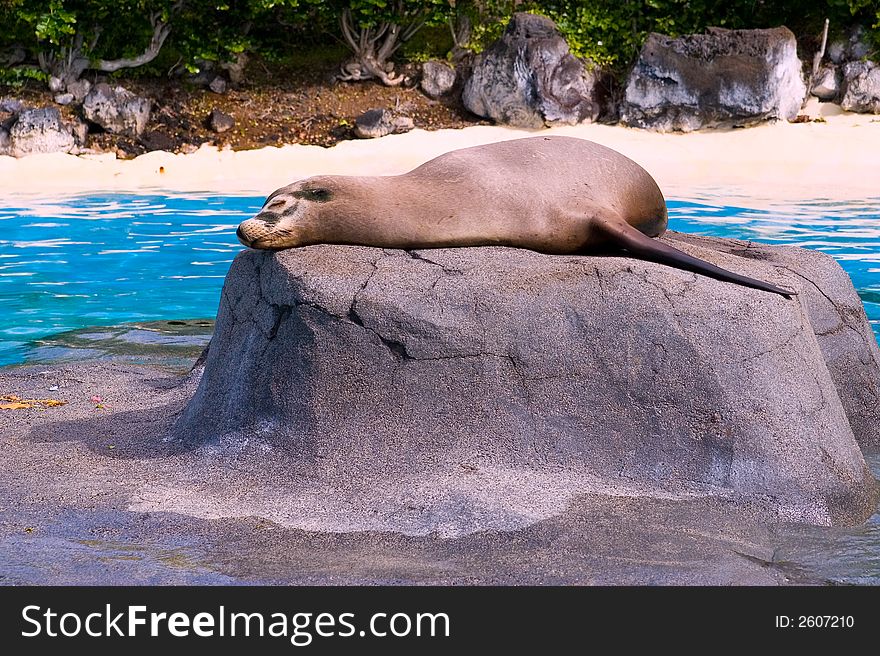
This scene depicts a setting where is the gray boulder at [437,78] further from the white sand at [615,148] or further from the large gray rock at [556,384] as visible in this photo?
the large gray rock at [556,384]

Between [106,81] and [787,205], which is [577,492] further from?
[106,81]

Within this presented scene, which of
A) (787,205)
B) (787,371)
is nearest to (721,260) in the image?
(787,371)

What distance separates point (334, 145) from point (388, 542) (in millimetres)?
13864

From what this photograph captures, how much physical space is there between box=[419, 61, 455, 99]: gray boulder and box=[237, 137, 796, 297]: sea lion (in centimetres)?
1376

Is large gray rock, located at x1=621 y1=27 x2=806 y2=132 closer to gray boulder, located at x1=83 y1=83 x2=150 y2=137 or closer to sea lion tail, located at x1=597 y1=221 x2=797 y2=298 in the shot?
gray boulder, located at x1=83 y1=83 x2=150 y2=137

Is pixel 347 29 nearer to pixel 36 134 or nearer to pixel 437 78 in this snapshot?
pixel 437 78

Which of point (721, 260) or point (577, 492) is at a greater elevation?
point (721, 260)

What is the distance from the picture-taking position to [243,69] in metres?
19.2

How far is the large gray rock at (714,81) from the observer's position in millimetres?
16531

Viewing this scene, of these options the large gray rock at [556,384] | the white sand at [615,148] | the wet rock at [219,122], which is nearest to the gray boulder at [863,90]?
the white sand at [615,148]

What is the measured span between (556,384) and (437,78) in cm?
1482

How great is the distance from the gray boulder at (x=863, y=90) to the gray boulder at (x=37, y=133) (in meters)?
12.2

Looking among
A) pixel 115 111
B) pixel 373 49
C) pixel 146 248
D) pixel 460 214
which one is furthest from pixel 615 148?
pixel 460 214

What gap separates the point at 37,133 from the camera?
640 inches
